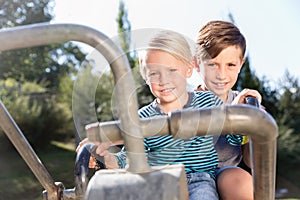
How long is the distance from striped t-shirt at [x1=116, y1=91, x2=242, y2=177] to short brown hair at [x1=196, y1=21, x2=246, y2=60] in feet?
1.22

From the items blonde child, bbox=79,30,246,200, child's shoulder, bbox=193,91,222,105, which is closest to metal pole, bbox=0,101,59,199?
blonde child, bbox=79,30,246,200

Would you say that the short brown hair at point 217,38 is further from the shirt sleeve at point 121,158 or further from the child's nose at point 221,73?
the shirt sleeve at point 121,158

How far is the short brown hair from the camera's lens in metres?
1.85

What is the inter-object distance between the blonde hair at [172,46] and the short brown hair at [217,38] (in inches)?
24.3

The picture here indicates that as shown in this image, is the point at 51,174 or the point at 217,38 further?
the point at 51,174

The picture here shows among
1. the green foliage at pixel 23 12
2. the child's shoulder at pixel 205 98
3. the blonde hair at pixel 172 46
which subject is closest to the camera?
the blonde hair at pixel 172 46

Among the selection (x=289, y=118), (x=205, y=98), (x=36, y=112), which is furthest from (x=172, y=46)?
(x=36, y=112)

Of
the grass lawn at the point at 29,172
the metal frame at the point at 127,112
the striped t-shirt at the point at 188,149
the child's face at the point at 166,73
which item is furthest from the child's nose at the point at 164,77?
the grass lawn at the point at 29,172

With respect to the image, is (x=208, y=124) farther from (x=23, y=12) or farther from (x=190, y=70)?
(x=23, y=12)

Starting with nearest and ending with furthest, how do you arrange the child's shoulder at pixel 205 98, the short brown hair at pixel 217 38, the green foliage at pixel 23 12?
the child's shoulder at pixel 205 98
the short brown hair at pixel 217 38
the green foliage at pixel 23 12

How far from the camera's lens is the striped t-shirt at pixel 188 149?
3.84 feet

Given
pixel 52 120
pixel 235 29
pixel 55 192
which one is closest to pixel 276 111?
pixel 52 120

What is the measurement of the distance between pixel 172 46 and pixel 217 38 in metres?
0.76

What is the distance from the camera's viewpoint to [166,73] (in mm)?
1176
